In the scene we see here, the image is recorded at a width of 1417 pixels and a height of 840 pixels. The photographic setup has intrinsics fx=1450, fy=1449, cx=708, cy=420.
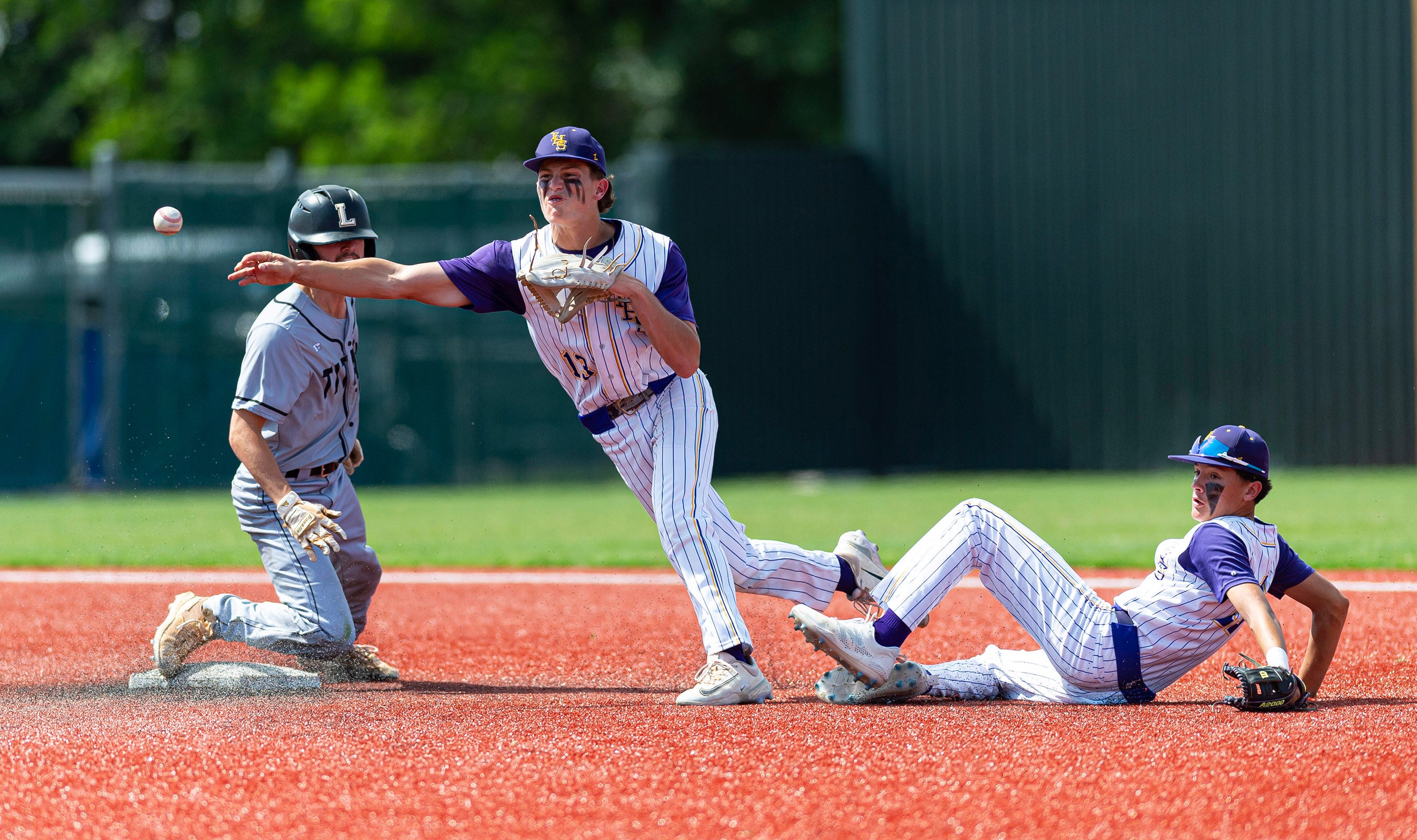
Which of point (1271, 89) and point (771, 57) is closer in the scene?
point (1271, 89)

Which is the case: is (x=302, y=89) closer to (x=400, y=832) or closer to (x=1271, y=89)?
(x=1271, y=89)

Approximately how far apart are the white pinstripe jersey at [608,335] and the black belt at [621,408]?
0.05 feet

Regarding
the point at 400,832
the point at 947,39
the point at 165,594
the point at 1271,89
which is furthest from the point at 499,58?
the point at 400,832

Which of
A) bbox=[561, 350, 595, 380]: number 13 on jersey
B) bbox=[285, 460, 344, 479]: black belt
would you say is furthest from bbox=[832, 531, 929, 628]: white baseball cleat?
bbox=[285, 460, 344, 479]: black belt

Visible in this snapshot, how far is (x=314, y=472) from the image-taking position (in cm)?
475

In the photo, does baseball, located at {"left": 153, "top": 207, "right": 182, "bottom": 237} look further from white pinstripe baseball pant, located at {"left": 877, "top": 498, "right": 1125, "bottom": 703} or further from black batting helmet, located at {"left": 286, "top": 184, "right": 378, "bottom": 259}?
white pinstripe baseball pant, located at {"left": 877, "top": 498, "right": 1125, "bottom": 703}

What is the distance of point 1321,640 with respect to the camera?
4000 mm

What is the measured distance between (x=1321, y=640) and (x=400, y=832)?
256 centimetres

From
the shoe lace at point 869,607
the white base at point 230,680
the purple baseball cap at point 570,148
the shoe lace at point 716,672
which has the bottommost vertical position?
the white base at point 230,680

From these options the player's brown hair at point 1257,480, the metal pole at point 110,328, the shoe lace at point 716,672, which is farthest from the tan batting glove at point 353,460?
the metal pole at point 110,328

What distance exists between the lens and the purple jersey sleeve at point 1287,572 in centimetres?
393

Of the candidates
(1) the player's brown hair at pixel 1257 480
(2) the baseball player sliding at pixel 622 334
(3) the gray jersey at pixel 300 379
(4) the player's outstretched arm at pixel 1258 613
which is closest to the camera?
(4) the player's outstretched arm at pixel 1258 613

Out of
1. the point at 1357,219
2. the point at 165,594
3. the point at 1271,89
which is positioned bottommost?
the point at 165,594

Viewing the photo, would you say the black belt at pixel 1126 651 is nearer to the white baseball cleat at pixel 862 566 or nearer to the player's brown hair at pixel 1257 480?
the player's brown hair at pixel 1257 480
